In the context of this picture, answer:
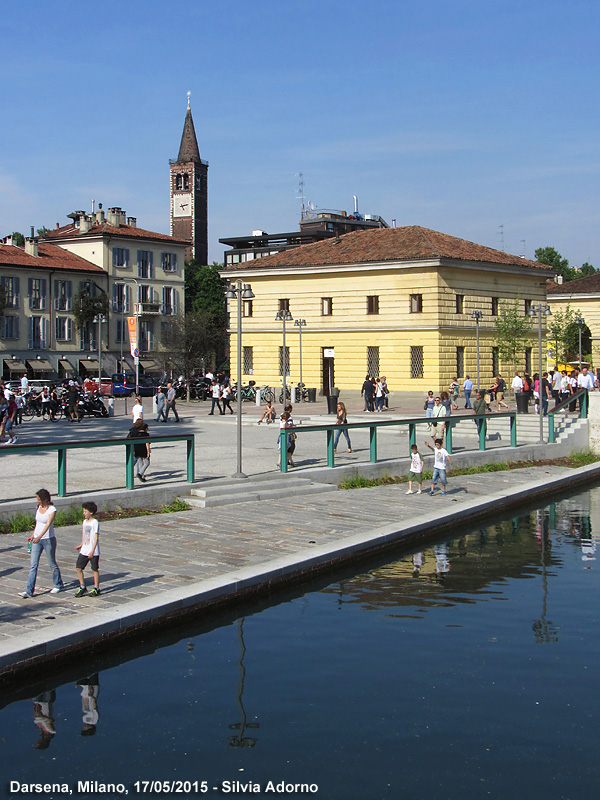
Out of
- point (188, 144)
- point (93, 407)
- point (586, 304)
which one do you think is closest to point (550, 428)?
Result: point (93, 407)

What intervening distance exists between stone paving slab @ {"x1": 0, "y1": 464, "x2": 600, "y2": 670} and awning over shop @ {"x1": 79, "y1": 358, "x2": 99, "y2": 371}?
64462 mm

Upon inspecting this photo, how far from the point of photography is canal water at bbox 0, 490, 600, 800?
24.9 feet

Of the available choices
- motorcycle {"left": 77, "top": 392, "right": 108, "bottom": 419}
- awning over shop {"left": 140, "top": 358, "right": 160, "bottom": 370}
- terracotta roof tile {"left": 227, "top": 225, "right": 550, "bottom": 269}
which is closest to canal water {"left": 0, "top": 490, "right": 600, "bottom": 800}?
motorcycle {"left": 77, "top": 392, "right": 108, "bottom": 419}

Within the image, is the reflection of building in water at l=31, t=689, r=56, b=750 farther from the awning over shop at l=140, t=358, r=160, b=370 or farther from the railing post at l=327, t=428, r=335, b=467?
the awning over shop at l=140, t=358, r=160, b=370

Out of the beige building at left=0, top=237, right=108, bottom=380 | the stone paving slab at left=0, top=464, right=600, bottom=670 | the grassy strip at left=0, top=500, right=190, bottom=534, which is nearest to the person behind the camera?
the stone paving slab at left=0, top=464, right=600, bottom=670

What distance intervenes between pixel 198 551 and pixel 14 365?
66.3 meters

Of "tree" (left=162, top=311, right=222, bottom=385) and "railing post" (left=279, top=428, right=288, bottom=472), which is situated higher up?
"tree" (left=162, top=311, right=222, bottom=385)

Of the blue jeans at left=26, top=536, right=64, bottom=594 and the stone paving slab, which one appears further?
the blue jeans at left=26, top=536, right=64, bottom=594

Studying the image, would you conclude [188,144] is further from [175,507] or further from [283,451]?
[175,507]

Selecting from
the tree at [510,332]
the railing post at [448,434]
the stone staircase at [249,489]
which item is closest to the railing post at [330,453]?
the stone staircase at [249,489]

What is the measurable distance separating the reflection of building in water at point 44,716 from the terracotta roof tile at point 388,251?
4260 centimetres

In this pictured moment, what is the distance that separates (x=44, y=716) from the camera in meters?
8.63

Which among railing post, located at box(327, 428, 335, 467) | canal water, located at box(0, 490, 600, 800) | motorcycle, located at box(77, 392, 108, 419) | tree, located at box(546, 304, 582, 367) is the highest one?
tree, located at box(546, 304, 582, 367)

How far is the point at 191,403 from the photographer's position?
52219mm
